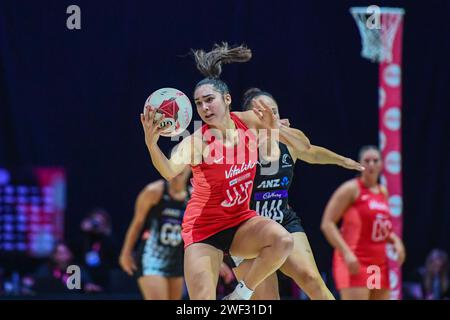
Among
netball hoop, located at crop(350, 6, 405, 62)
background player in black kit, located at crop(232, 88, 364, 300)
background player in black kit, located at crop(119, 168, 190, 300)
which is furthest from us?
netball hoop, located at crop(350, 6, 405, 62)

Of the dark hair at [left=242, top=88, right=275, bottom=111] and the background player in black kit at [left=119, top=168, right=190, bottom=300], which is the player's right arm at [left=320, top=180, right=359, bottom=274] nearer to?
the background player in black kit at [left=119, top=168, right=190, bottom=300]

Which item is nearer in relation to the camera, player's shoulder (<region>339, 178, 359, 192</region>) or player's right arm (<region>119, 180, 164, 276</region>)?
player's shoulder (<region>339, 178, 359, 192</region>)

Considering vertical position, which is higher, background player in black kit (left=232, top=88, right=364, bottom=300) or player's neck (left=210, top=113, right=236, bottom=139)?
player's neck (left=210, top=113, right=236, bottom=139)

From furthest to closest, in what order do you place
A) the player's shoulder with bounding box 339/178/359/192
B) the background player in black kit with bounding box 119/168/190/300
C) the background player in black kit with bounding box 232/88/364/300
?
the background player in black kit with bounding box 119/168/190/300
the player's shoulder with bounding box 339/178/359/192
the background player in black kit with bounding box 232/88/364/300

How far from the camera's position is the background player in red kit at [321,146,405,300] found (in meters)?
7.36

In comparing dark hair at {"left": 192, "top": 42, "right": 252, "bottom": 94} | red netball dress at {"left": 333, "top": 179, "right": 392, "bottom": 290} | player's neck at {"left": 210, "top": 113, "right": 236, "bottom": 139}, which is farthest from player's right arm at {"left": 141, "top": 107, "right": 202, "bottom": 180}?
red netball dress at {"left": 333, "top": 179, "right": 392, "bottom": 290}

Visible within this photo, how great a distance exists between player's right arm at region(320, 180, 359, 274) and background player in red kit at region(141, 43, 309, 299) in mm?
2066

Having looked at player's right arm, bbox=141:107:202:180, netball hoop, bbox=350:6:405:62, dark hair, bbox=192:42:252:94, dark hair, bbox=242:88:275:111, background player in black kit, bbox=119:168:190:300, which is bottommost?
background player in black kit, bbox=119:168:190:300

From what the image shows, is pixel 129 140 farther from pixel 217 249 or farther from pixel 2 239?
pixel 217 249

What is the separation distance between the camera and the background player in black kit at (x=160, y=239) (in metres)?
7.66

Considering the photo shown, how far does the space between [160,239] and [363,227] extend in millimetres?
1754

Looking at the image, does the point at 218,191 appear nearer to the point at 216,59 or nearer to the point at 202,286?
the point at 202,286

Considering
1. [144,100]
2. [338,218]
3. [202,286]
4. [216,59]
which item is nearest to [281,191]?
[216,59]

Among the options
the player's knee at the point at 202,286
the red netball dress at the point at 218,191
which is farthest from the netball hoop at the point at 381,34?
the player's knee at the point at 202,286
